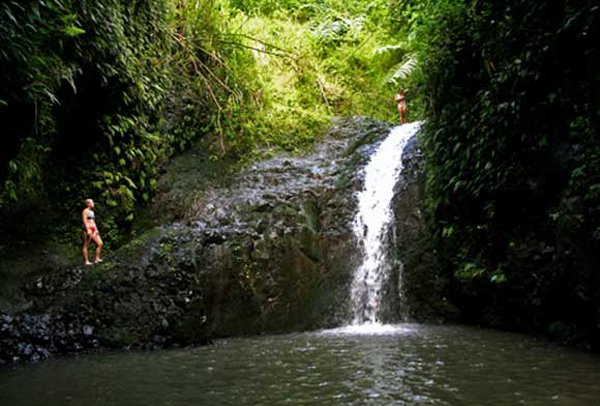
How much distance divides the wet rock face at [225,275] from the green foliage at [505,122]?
1930 millimetres

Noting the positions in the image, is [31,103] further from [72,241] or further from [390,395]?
[72,241]

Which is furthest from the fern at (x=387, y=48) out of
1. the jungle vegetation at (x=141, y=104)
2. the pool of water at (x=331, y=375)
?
the pool of water at (x=331, y=375)

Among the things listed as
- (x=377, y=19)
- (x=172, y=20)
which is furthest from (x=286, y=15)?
→ (x=172, y=20)

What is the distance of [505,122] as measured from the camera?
19.4ft

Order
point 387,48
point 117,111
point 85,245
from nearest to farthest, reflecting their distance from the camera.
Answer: point 85,245
point 117,111
point 387,48

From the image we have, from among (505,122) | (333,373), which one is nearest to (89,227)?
(333,373)

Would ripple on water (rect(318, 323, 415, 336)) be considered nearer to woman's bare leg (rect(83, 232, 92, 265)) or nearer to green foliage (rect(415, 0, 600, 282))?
green foliage (rect(415, 0, 600, 282))

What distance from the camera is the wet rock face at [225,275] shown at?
6297mm

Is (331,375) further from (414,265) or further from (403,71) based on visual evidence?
(403,71)

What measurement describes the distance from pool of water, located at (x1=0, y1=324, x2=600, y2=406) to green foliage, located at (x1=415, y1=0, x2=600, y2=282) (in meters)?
1.35

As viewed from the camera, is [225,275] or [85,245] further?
[85,245]

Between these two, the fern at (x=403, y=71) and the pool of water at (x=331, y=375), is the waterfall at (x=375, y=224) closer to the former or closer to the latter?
the pool of water at (x=331, y=375)

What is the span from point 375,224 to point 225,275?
111 inches

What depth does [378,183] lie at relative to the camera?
361 inches
